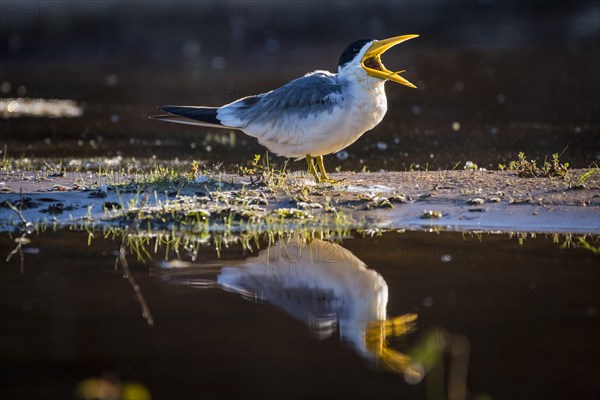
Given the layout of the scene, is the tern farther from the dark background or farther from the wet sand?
the dark background

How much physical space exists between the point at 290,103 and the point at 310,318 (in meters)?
3.23

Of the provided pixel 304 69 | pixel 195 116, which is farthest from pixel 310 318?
pixel 304 69

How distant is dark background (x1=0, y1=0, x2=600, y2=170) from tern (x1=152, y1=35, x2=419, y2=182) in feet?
7.23

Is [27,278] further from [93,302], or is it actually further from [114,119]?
[114,119]

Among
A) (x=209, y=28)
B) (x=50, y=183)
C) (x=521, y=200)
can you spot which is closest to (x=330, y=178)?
(x=521, y=200)

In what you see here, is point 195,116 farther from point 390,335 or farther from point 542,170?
point 390,335

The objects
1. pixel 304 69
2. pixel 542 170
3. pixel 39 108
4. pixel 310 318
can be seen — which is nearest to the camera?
pixel 310 318

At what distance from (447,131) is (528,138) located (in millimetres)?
1134

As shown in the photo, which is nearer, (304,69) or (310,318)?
(310,318)

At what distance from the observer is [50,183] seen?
8648 mm

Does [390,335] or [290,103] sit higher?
[290,103]

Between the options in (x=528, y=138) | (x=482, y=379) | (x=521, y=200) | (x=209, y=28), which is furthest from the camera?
(x=209, y=28)

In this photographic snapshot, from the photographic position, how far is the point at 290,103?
834cm

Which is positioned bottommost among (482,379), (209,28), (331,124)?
(482,379)
